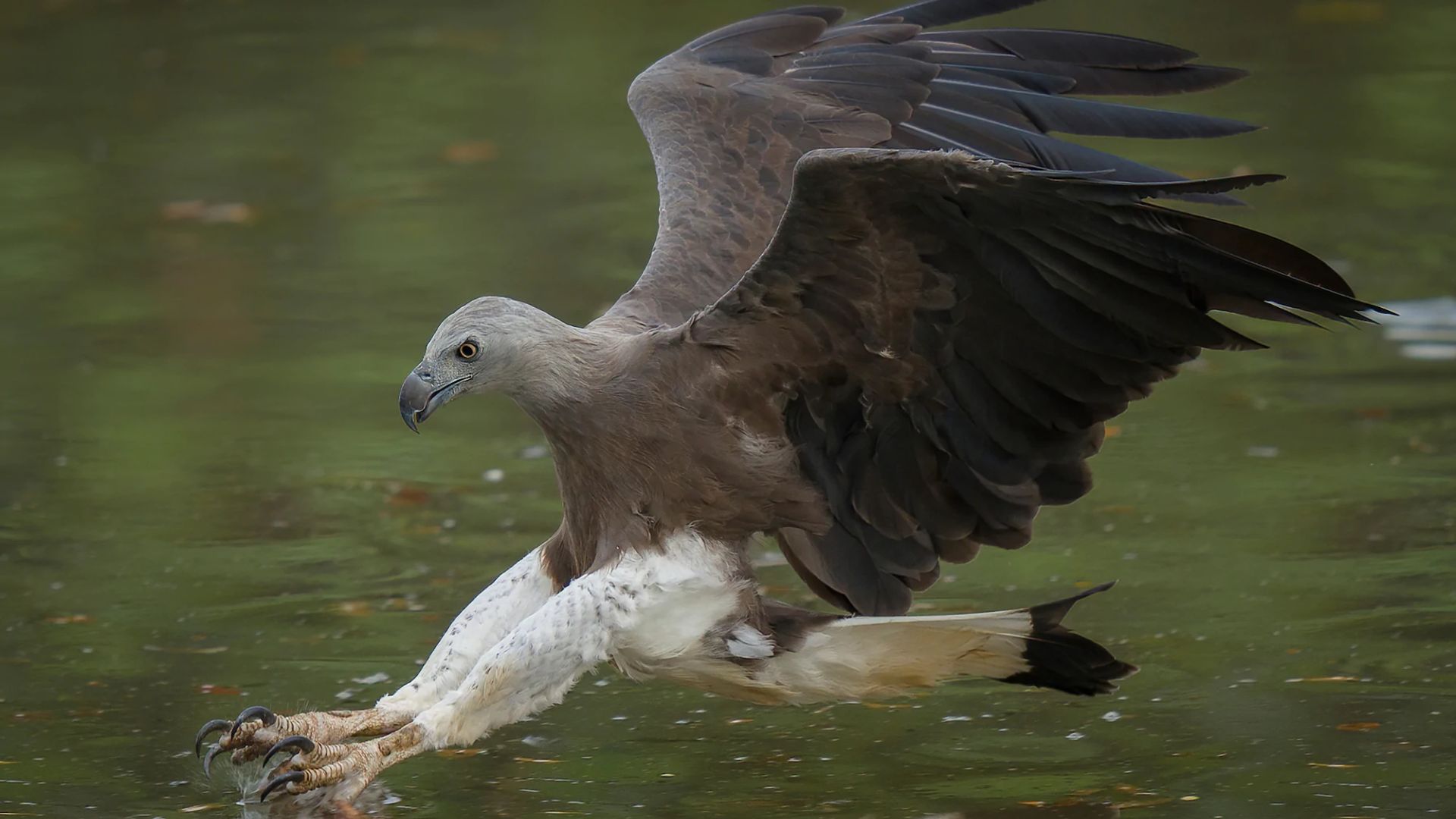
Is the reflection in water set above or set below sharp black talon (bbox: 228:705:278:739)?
above

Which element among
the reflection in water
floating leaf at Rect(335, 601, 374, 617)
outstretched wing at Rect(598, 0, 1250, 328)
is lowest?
floating leaf at Rect(335, 601, 374, 617)

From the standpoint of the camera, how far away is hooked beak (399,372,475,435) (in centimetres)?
487

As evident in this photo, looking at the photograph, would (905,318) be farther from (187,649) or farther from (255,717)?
(187,649)

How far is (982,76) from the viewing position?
5.85 m

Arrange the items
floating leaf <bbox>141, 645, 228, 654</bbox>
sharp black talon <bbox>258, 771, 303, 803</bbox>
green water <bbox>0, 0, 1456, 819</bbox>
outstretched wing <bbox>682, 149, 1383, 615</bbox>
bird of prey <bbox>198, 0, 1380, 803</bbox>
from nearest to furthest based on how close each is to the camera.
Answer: outstretched wing <bbox>682, 149, 1383, 615</bbox>
bird of prey <bbox>198, 0, 1380, 803</bbox>
sharp black talon <bbox>258, 771, 303, 803</bbox>
green water <bbox>0, 0, 1456, 819</bbox>
floating leaf <bbox>141, 645, 228, 654</bbox>

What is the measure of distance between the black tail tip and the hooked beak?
1.45 meters

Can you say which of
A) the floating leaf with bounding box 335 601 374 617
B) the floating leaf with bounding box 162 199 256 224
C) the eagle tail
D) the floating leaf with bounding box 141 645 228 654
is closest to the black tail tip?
the eagle tail

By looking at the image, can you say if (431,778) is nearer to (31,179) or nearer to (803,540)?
(803,540)

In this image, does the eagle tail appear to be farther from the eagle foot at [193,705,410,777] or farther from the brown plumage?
the eagle foot at [193,705,410,777]

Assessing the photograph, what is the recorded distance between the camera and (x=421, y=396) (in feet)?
16.0

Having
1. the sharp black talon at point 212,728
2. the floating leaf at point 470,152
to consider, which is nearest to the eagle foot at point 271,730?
the sharp black talon at point 212,728

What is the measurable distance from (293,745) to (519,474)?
8.16 feet

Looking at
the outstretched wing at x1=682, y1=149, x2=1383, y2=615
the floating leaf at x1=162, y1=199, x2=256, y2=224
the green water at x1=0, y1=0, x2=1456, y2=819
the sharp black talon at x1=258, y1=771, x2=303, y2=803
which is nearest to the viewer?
the outstretched wing at x1=682, y1=149, x2=1383, y2=615

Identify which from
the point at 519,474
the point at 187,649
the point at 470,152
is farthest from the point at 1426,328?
the point at 470,152
